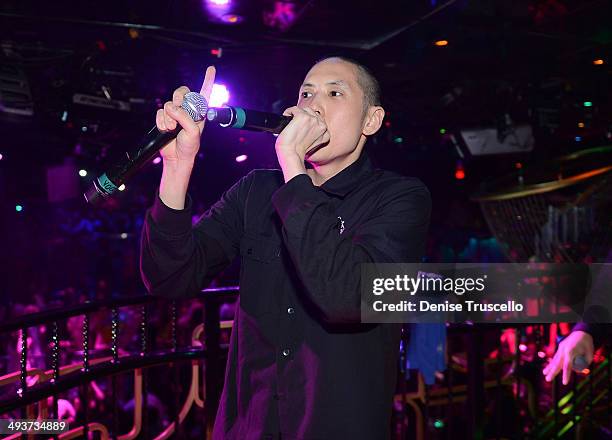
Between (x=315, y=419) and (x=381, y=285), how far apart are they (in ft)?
1.36

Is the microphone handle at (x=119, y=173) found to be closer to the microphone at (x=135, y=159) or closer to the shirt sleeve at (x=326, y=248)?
the microphone at (x=135, y=159)

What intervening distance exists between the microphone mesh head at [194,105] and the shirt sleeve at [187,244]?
30cm

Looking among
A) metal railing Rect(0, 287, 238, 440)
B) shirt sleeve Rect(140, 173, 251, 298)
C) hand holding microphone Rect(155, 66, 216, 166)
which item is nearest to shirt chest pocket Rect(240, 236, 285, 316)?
shirt sleeve Rect(140, 173, 251, 298)

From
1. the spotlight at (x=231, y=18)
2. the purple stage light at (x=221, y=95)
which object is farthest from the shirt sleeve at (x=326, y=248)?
the purple stage light at (x=221, y=95)

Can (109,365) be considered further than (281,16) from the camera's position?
No

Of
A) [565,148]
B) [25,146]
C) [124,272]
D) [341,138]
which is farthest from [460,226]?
[341,138]

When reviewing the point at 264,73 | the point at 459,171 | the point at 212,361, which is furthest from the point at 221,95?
the point at 459,171

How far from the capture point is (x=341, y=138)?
1635 mm

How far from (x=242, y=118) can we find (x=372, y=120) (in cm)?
56

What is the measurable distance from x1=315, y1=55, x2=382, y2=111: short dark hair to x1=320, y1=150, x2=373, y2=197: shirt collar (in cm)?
20

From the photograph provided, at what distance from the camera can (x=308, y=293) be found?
127 cm

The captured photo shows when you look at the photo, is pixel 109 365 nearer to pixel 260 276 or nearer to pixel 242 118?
pixel 260 276

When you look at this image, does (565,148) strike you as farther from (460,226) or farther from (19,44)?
(19,44)

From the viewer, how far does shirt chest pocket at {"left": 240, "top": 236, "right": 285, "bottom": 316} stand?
5.18 ft
